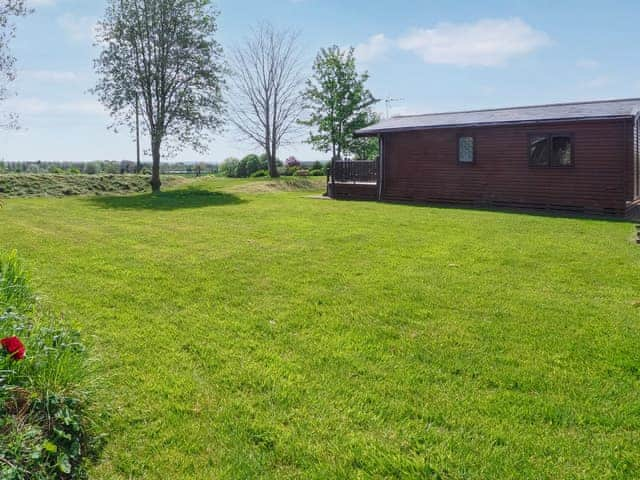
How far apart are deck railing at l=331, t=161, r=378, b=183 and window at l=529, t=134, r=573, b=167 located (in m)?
5.50

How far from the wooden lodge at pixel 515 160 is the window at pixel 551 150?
0.02 metres

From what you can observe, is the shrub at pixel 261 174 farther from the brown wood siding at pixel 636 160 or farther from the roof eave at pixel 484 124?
the brown wood siding at pixel 636 160

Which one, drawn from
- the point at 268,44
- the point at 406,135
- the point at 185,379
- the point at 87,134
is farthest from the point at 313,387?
the point at 268,44

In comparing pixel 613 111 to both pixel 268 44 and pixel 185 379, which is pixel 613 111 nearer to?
pixel 185 379

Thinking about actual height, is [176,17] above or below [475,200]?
above

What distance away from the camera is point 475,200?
14117 mm

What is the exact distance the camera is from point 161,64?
1712 cm

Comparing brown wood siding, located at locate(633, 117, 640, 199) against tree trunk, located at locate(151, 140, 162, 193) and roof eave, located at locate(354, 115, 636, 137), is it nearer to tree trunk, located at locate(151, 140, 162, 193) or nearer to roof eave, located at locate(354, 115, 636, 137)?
roof eave, located at locate(354, 115, 636, 137)

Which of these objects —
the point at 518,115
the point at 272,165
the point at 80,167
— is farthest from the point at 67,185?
the point at 518,115

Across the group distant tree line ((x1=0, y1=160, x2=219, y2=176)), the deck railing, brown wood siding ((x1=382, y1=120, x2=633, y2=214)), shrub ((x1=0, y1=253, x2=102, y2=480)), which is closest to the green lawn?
shrub ((x1=0, y1=253, x2=102, y2=480))

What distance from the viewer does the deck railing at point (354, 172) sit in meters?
16.8

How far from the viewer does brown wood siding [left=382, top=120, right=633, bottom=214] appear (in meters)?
11.7

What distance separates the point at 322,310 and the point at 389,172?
12.6 metres

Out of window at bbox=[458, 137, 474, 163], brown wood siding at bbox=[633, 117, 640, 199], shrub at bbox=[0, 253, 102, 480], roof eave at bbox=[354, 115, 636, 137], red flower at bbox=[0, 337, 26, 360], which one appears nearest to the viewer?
shrub at bbox=[0, 253, 102, 480]
